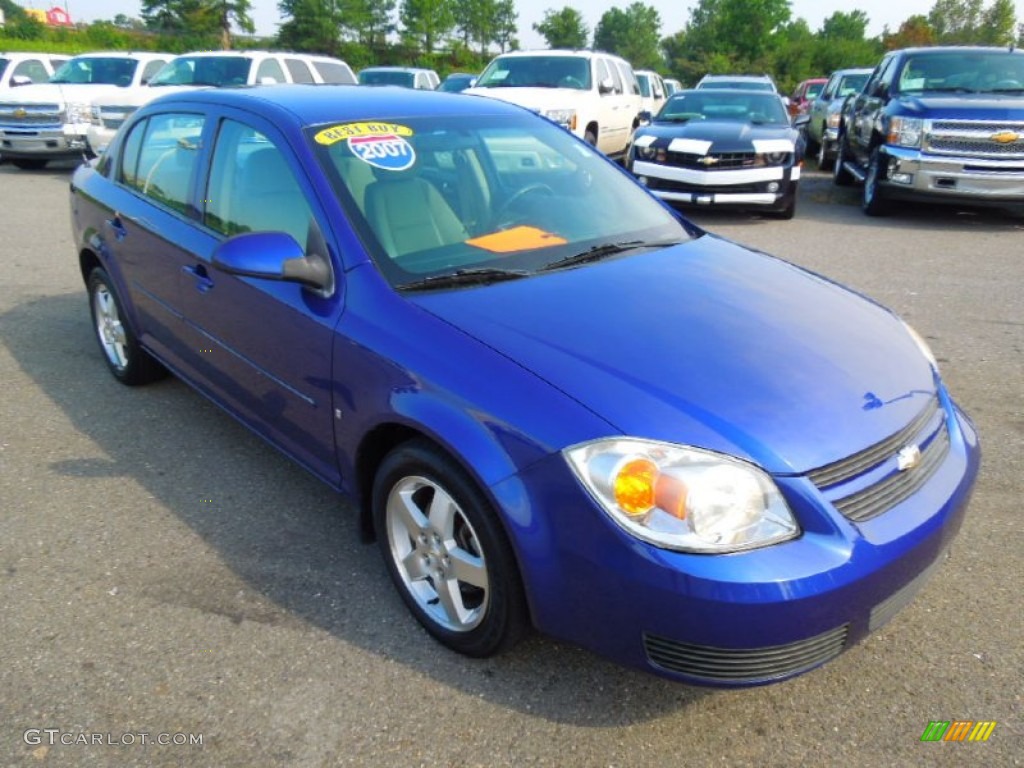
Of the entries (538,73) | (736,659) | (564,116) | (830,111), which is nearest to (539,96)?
(564,116)

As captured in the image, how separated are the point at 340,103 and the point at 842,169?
1065cm

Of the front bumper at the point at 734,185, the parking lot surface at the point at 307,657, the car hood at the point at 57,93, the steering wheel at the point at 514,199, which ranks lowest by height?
the parking lot surface at the point at 307,657

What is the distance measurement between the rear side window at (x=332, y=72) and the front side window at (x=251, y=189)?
1021 cm

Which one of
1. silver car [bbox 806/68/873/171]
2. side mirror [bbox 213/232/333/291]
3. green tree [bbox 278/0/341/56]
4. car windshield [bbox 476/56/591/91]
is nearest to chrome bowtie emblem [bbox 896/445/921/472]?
side mirror [bbox 213/232/333/291]

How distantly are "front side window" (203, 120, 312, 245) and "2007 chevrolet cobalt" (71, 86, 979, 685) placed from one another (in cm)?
1

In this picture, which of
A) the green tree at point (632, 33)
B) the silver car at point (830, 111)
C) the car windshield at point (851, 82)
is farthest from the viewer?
the green tree at point (632, 33)

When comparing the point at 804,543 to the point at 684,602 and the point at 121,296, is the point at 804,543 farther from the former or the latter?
the point at 121,296

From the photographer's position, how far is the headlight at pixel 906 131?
28.1 feet

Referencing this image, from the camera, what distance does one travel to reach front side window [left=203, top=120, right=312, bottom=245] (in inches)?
112

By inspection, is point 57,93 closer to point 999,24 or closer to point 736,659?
point 736,659

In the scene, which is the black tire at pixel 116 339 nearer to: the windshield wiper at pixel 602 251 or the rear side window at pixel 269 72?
the windshield wiper at pixel 602 251

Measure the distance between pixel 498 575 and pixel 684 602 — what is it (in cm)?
53

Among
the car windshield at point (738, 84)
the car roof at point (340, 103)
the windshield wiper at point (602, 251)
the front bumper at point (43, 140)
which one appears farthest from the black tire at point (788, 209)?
the front bumper at point (43, 140)

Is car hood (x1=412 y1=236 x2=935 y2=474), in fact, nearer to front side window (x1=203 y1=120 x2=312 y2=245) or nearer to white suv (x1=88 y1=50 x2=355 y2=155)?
front side window (x1=203 y1=120 x2=312 y2=245)
